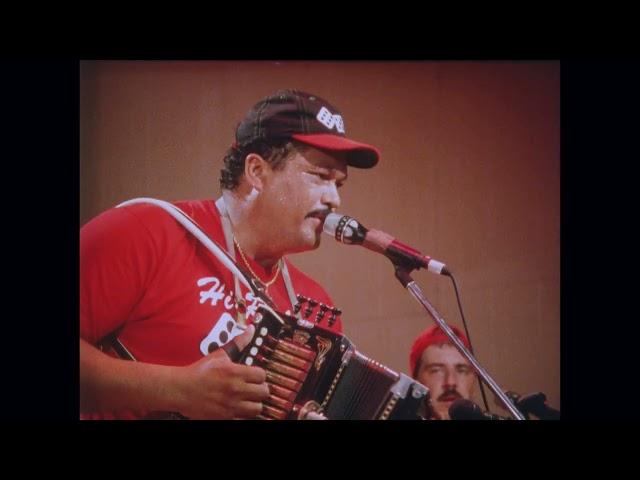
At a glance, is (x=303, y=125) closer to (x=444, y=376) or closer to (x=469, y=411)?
(x=444, y=376)

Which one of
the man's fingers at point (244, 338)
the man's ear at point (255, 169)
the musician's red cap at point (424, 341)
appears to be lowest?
the musician's red cap at point (424, 341)

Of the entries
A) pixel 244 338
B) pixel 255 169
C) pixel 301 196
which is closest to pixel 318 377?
pixel 244 338

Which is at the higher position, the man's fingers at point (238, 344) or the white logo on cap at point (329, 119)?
the white logo on cap at point (329, 119)

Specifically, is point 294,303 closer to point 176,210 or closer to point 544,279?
point 176,210

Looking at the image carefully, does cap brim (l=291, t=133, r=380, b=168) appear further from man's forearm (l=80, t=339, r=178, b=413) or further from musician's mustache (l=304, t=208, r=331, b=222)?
man's forearm (l=80, t=339, r=178, b=413)

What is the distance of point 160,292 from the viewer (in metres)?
3.69

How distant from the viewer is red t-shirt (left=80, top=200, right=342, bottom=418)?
3.67 meters

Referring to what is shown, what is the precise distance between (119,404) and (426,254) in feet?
5.04

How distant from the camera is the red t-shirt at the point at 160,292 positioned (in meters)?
3.67

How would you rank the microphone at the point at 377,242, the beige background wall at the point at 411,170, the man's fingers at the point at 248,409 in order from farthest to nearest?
the beige background wall at the point at 411,170 < the microphone at the point at 377,242 < the man's fingers at the point at 248,409

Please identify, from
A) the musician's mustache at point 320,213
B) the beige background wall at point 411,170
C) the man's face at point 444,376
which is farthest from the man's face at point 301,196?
the man's face at point 444,376

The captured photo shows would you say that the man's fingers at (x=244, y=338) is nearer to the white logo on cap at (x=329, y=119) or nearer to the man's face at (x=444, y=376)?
the man's face at (x=444, y=376)

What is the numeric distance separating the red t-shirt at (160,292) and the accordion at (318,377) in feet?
0.82

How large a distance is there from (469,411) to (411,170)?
1140 mm
